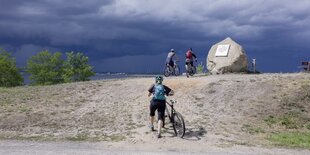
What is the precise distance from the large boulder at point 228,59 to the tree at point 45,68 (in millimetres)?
Answer: 37689

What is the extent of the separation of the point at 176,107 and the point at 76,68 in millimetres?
48058

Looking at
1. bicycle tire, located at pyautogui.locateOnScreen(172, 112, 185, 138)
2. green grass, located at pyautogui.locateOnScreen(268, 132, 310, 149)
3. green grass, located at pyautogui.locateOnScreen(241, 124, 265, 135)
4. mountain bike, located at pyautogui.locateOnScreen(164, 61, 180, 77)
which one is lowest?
green grass, located at pyautogui.locateOnScreen(268, 132, 310, 149)

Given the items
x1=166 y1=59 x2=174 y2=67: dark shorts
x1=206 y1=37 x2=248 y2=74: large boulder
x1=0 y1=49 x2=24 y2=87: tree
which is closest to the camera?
x1=166 y1=59 x2=174 y2=67: dark shorts

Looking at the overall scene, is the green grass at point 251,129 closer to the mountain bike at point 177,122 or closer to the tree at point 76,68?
the mountain bike at point 177,122

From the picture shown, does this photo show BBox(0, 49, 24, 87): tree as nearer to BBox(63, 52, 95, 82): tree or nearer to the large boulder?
BBox(63, 52, 95, 82): tree

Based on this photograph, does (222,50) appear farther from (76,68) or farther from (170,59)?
(76,68)

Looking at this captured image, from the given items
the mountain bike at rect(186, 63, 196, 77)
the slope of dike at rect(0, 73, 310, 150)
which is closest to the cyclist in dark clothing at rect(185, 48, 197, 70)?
the mountain bike at rect(186, 63, 196, 77)

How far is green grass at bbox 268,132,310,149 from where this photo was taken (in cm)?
1589

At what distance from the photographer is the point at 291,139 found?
54.6 ft

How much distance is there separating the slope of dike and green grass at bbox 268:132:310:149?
1.01ft

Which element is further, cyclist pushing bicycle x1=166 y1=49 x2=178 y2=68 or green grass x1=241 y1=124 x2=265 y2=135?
cyclist pushing bicycle x1=166 y1=49 x2=178 y2=68

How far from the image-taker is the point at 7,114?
1970 cm

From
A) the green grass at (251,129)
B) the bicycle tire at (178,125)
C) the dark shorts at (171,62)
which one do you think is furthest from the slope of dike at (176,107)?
the dark shorts at (171,62)

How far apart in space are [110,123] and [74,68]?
160 feet
